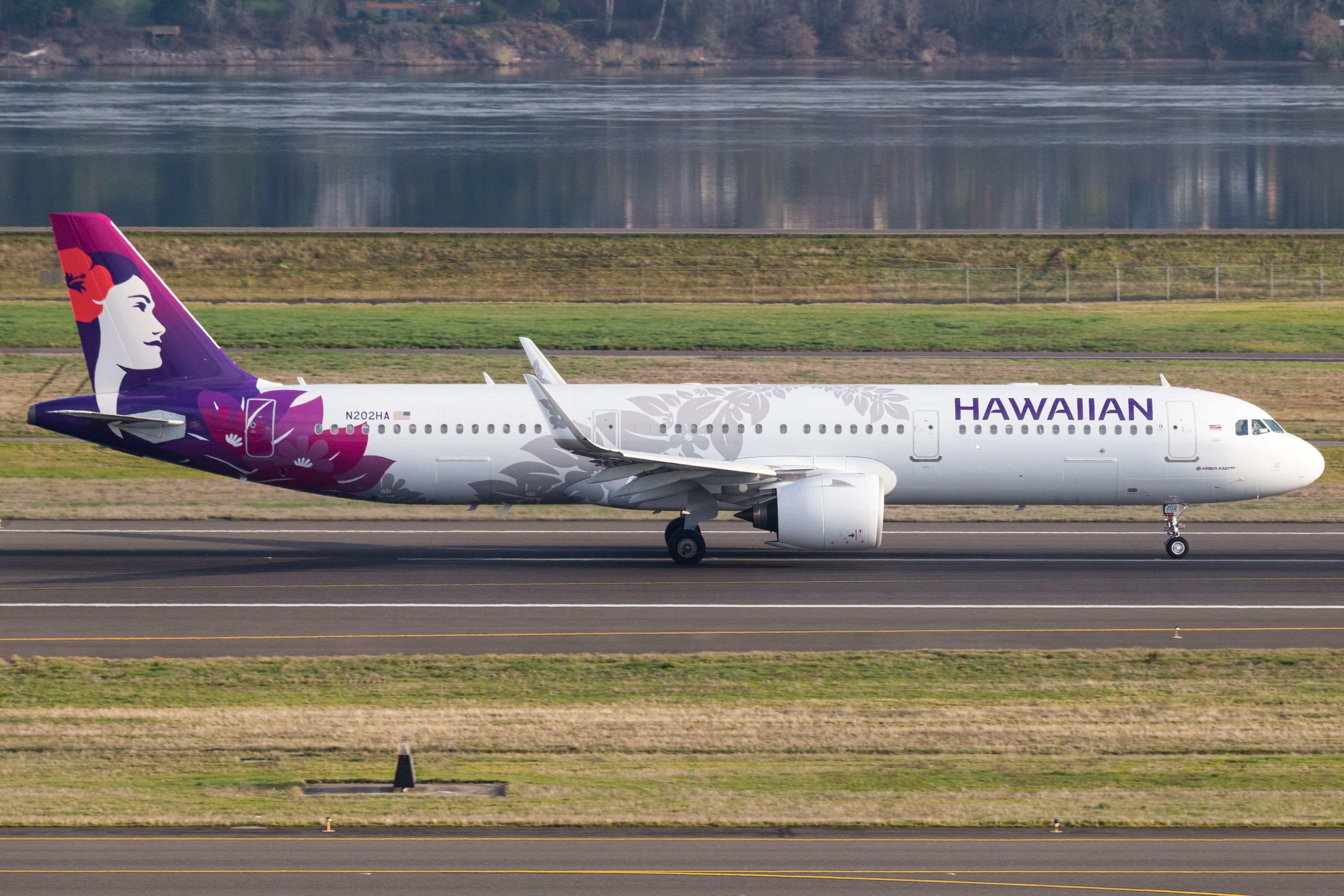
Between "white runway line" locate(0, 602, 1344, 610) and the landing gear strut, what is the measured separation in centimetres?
399

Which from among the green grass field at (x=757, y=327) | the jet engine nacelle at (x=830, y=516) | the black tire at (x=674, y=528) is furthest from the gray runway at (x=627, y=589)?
the green grass field at (x=757, y=327)

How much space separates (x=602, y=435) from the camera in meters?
35.8

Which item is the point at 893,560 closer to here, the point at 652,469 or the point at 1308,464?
the point at 652,469

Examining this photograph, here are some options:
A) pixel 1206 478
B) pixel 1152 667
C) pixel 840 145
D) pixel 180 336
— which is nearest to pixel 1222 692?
pixel 1152 667

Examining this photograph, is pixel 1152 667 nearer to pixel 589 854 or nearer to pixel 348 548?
pixel 589 854

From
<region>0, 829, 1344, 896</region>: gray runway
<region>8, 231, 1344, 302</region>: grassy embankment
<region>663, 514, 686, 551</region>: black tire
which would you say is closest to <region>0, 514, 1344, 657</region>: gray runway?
<region>663, 514, 686, 551</region>: black tire

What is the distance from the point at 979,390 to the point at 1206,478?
211 inches

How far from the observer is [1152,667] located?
91.5 feet

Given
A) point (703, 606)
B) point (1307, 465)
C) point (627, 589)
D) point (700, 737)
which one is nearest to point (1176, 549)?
point (1307, 465)

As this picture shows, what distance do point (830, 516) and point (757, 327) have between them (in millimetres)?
32462

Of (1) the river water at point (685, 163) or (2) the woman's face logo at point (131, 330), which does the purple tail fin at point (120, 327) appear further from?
(1) the river water at point (685, 163)

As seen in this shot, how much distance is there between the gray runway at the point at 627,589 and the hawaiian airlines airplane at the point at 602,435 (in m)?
1.58

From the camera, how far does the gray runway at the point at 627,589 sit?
97.8 feet

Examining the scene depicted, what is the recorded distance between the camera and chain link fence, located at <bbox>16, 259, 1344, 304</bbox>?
76.1 meters
